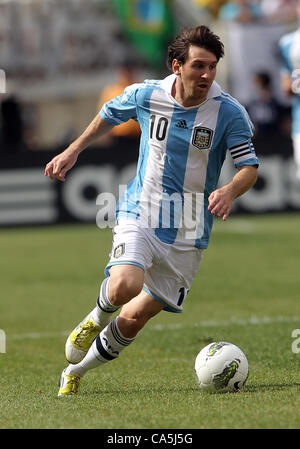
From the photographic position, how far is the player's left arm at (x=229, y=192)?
17.8ft

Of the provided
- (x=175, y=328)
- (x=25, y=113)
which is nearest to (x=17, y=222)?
(x=175, y=328)

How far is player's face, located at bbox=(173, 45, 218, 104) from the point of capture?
579cm

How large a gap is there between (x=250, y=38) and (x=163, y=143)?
590 inches

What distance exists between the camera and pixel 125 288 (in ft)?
18.5

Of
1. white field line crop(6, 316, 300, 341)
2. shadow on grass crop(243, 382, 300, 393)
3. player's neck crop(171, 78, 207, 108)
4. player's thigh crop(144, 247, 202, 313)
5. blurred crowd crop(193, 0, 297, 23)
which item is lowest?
blurred crowd crop(193, 0, 297, 23)

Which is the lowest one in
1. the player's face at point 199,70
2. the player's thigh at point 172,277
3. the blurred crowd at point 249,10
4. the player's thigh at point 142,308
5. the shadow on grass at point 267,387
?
the blurred crowd at point 249,10

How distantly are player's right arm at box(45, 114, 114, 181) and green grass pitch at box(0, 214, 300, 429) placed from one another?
1.44 metres

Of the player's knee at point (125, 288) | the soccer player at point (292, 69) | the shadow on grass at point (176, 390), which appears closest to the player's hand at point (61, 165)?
the player's knee at point (125, 288)

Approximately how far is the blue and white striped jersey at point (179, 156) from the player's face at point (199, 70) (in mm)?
156

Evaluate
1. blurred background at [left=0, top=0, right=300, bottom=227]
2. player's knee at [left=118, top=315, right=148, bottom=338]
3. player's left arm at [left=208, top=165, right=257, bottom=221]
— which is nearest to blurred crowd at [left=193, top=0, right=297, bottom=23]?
blurred background at [left=0, top=0, right=300, bottom=227]

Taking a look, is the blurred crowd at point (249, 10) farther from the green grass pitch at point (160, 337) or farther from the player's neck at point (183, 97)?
the player's neck at point (183, 97)

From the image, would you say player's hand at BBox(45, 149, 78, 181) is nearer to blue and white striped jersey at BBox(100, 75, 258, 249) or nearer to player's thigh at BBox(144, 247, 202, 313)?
blue and white striped jersey at BBox(100, 75, 258, 249)

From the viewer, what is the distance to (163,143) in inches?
239
